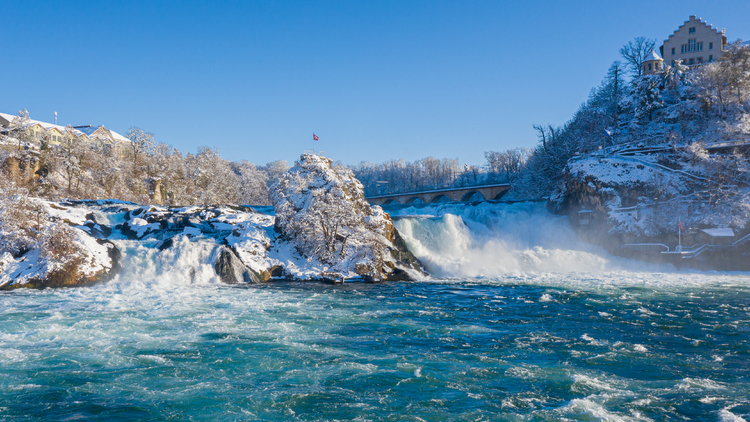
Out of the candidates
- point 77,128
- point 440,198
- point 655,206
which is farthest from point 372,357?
point 77,128

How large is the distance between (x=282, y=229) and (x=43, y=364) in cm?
2091

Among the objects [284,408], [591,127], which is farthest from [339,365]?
[591,127]

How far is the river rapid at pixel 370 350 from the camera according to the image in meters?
10.0

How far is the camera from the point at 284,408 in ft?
32.6

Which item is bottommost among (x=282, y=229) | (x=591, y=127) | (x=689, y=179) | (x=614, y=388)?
(x=614, y=388)

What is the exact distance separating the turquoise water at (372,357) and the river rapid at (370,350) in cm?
6

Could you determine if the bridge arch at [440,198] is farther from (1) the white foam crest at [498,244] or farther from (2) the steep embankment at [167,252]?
(2) the steep embankment at [167,252]

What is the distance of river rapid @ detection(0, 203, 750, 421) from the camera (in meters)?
10.0

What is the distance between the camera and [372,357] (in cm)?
1355

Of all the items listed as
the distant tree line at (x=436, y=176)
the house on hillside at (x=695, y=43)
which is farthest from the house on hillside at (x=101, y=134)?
the house on hillside at (x=695, y=43)

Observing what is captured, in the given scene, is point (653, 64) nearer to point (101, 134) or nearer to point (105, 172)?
point (105, 172)

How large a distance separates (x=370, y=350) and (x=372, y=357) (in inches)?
29.7

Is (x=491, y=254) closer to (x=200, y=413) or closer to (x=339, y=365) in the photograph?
(x=339, y=365)

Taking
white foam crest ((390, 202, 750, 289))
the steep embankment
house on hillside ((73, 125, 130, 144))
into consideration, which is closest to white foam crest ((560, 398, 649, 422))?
white foam crest ((390, 202, 750, 289))
